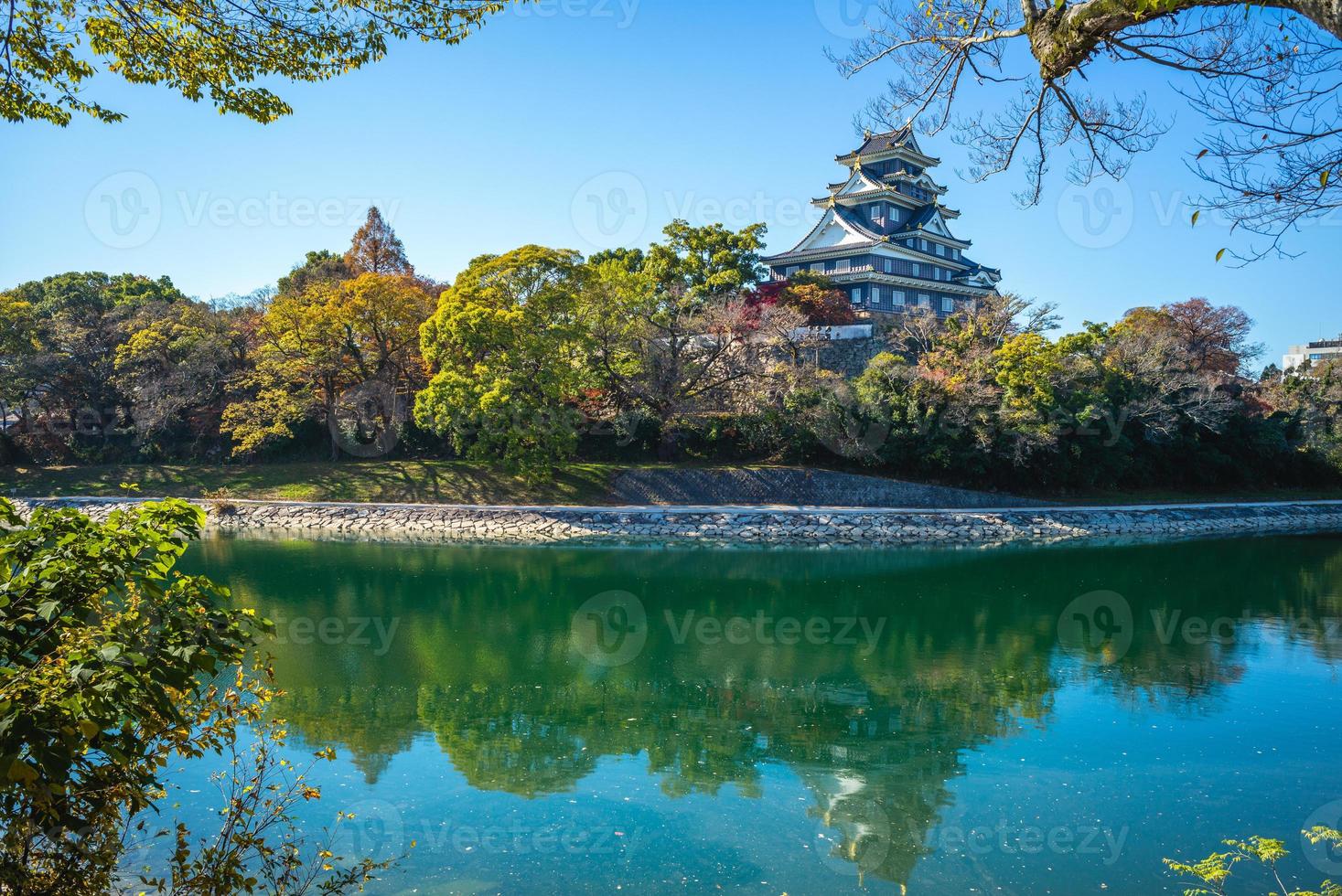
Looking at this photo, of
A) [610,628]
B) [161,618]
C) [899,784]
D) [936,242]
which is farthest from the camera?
[936,242]

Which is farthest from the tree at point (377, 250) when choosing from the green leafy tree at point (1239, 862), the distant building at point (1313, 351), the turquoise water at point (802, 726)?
the distant building at point (1313, 351)

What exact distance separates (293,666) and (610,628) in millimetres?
3512

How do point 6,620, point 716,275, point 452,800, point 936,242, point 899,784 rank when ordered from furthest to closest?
1. point 936,242
2. point 716,275
3. point 899,784
4. point 452,800
5. point 6,620

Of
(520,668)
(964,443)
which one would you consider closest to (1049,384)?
(964,443)

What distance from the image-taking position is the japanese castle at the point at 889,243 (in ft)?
92.0

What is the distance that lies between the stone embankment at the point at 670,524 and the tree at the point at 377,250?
12899mm

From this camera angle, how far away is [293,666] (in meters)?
8.46

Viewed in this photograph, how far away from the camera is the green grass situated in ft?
63.1

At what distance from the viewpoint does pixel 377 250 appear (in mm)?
29906

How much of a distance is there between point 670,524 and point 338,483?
805 cm

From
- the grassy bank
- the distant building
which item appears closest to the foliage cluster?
the grassy bank

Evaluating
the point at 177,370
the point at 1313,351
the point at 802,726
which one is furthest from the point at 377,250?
the point at 1313,351

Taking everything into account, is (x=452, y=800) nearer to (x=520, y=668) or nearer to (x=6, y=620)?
(x=520, y=668)

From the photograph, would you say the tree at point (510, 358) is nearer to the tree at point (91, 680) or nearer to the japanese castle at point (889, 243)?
the japanese castle at point (889, 243)
